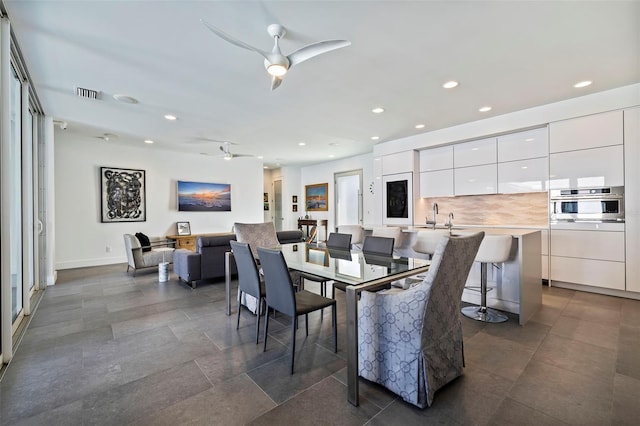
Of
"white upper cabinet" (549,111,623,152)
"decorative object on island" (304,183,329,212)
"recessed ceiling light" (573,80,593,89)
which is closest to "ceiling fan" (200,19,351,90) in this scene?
"recessed ceiling light" (573,80,593,89)

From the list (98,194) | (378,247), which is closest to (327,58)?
(378,247)

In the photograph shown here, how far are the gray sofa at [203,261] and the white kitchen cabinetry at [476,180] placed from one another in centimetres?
418

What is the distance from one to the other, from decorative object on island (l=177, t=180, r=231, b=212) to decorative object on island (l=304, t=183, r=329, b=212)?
274 cm

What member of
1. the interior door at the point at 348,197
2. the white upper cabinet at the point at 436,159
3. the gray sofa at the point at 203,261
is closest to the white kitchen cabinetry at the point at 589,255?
the white upper cabinet at the point at 436,159

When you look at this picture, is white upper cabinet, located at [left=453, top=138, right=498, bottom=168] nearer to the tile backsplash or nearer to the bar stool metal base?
the tile backsplash

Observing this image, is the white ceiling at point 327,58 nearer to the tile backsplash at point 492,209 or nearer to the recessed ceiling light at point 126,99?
the recessed ceiling light at point 126,99

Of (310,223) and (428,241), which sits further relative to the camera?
(310,223)

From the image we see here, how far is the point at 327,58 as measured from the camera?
2.75m

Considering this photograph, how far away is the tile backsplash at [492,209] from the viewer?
4.56 meters

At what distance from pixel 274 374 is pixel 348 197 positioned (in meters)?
6.64

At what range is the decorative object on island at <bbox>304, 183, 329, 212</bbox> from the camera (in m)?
8.98

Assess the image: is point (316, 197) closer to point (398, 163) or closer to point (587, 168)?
point (398, 163)

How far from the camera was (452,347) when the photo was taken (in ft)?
6.18

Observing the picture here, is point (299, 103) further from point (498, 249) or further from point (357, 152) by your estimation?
point (357, 152)
